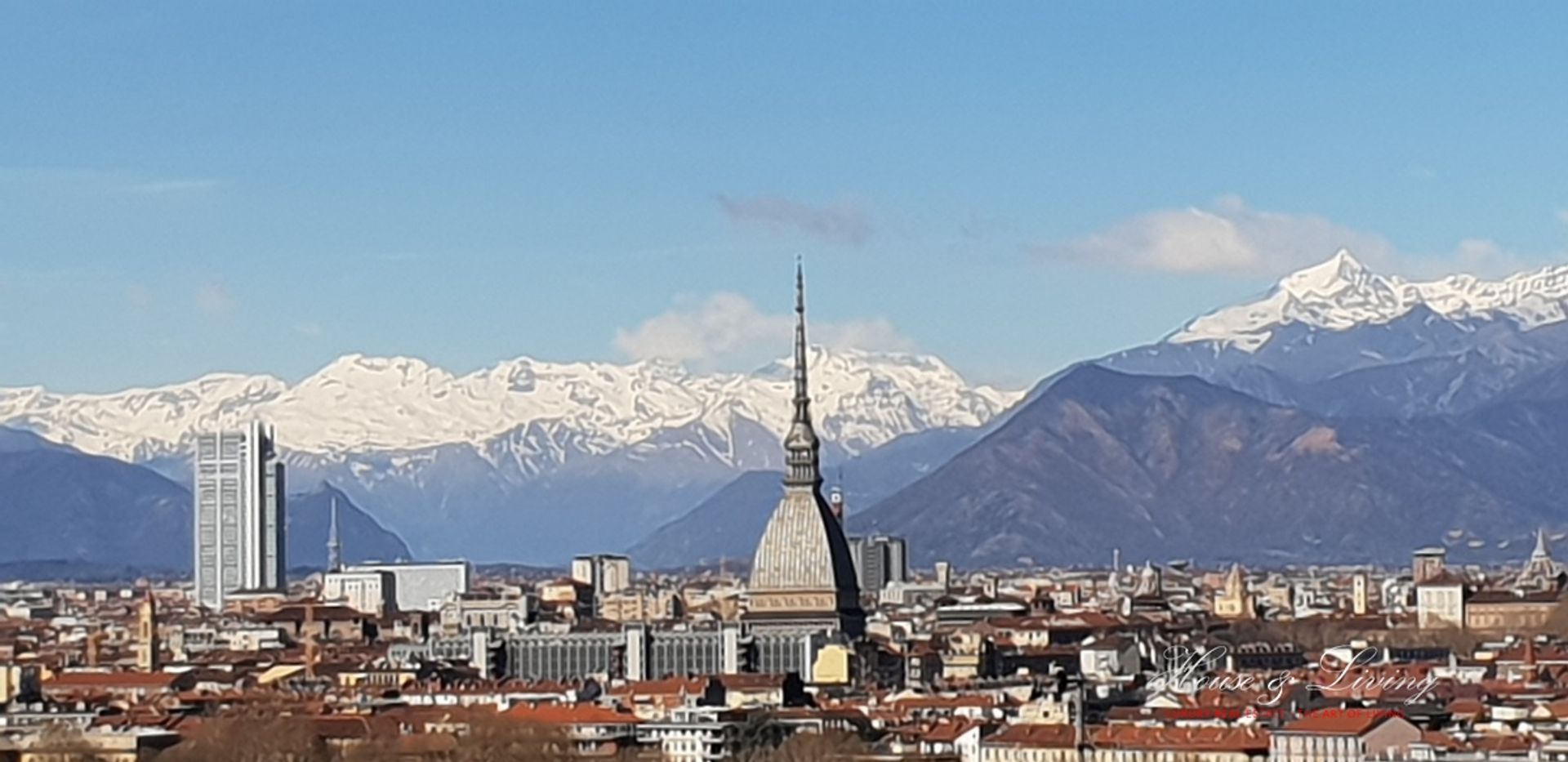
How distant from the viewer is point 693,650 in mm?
105688

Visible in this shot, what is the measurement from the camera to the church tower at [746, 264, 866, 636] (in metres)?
110

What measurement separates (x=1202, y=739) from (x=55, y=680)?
33655mm

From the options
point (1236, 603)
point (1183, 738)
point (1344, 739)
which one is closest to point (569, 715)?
point (1183, 738)

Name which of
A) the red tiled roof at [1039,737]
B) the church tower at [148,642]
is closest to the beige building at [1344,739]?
the red tiled roof at [1039,737]

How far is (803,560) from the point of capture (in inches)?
4434

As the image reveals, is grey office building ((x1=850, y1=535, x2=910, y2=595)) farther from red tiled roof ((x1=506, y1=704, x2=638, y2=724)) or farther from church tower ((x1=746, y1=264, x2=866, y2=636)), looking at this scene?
red tiled roof ((x1=506, y1=704, x2=638, y2=724))

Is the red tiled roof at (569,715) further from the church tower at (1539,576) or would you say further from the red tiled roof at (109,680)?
the church tower at (1539,576)

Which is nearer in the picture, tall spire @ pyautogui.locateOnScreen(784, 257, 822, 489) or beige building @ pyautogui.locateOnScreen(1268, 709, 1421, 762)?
beige building @ pyautogui.locateOnScreen(1268, 709, 1421, 762)

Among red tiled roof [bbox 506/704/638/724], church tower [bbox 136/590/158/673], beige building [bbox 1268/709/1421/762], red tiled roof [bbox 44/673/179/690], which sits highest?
church tower [bbox 136/590/158/673]

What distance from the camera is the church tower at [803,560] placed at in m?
110

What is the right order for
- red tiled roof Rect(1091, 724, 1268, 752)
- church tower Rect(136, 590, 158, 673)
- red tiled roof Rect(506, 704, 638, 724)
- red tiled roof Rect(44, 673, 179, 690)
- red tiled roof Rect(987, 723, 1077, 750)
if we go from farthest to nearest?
church tower Rect(136, 590, 158, 673), red tiled roof Rect(44, 673, 179, 690), red tiled roof Rect(506, 704, 638, 724), red tiled roof Rect(987, 723, 1077, 750), red tiled roof Rect(1091, 724, 1268, 752)

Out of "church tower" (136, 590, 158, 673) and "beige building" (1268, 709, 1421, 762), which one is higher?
"church tower" (136, 590, 158, 673)

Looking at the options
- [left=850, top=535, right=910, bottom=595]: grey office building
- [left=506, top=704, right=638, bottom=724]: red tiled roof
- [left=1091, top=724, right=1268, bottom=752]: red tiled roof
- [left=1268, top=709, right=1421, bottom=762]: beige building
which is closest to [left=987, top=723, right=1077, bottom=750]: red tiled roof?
[left=1091, top=724, right=1268, bottom=752]: red tiled roof

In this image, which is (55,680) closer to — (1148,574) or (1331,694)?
(1331,694)
